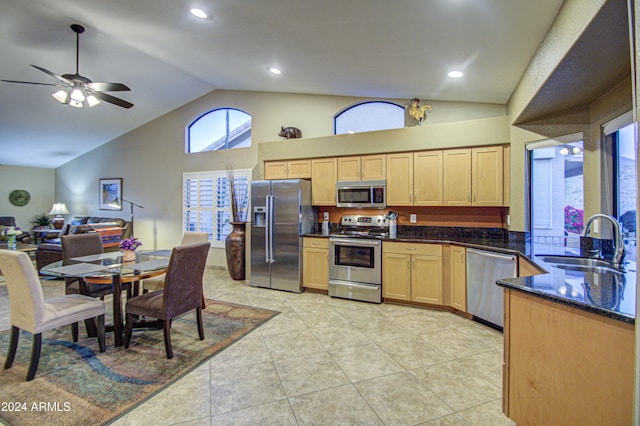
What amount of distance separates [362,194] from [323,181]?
70cm

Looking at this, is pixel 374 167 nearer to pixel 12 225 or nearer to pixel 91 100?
pixel 91 100

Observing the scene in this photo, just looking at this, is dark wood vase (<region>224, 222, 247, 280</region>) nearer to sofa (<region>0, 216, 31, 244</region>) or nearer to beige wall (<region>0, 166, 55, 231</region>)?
sofa (<region>0, 216, 31, 244</region>)

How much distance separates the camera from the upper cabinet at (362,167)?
4.28m

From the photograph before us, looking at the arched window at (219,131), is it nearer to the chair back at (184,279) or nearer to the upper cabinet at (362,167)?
the upper cabinet at (362,167)

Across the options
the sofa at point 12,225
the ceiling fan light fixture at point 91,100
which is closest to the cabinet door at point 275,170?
the ceiling fan light fixture at point 91,100

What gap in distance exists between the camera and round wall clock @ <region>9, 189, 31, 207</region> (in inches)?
324

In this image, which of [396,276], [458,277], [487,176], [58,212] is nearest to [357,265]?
[396,276]

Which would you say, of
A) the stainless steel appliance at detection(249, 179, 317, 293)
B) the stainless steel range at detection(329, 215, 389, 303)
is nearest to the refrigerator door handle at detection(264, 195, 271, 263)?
the stainless steel appliance at detection(249, 179, 317, 293)

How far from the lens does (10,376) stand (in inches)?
89.3

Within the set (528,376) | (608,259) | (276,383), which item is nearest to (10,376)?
(276,383)

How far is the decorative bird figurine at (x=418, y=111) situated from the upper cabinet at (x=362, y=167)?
714 mm

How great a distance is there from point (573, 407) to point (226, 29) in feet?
13.4

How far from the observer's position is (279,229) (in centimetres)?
457

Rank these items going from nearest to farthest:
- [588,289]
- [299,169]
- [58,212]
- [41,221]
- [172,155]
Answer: [588,289] < [299,169] < [172,155] < [58,212] < [41,221]
